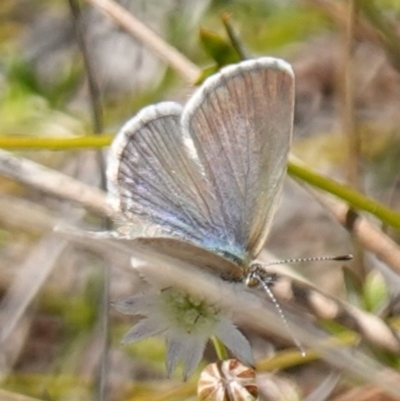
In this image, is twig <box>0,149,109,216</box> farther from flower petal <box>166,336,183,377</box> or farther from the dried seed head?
the dried seed head

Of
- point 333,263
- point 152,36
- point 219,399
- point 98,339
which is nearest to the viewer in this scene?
point 219,399

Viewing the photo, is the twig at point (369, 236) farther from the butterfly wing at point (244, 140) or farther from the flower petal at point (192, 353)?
the flower petal at point (192, 353)

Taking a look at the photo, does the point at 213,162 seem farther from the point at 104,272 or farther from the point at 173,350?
the point at 104,272

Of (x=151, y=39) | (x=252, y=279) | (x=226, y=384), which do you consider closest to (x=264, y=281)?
(x=252, y=279)

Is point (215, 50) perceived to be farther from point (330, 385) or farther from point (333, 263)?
point (333, 263)

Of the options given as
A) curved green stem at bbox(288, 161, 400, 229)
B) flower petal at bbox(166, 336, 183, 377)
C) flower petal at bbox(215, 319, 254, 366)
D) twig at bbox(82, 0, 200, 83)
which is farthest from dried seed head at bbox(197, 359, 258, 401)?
twig at bbox(82, 0, 200, 83)

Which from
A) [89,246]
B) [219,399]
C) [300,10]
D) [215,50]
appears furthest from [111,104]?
[89,246]

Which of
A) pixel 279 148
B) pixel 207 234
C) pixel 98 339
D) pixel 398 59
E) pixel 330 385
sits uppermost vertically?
pixel 398 59
